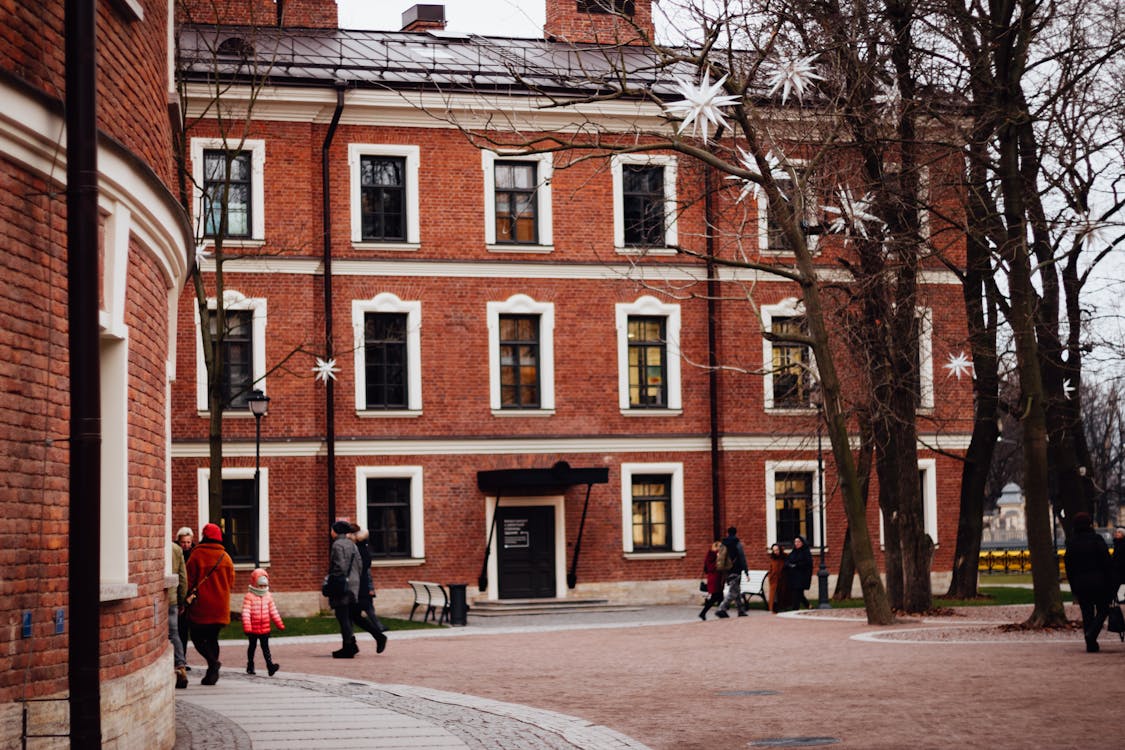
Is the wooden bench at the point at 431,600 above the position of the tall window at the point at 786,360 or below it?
below

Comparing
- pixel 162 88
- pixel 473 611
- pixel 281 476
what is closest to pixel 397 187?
pixel 281 476

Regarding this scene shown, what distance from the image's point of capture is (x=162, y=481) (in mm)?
11820

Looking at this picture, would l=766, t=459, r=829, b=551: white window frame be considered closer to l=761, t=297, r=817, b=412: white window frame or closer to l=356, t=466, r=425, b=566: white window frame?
l=761, t=297, r=817, b=412: white window frame

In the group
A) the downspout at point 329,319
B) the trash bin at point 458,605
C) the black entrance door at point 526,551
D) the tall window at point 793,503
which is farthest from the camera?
the tall window at point 793,503

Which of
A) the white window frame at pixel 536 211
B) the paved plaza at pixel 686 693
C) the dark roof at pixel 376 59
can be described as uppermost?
the dark roof at pixel 376 59

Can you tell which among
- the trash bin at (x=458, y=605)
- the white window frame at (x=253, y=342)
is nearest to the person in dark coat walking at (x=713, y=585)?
the trash bin at (x=458, y=605)

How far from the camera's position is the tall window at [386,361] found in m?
36.2

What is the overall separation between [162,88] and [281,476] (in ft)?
77.3

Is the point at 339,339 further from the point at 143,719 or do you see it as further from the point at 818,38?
the point at 143,719

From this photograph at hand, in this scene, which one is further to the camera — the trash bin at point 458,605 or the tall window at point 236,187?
the tall window at point 236,187

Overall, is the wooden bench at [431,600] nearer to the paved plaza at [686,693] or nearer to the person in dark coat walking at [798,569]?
the paved plaza at [686,693]

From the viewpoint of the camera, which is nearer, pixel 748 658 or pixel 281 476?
pixel 748 658

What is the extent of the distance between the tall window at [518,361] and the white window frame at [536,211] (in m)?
1.58

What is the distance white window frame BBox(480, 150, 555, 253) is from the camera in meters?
36.9
